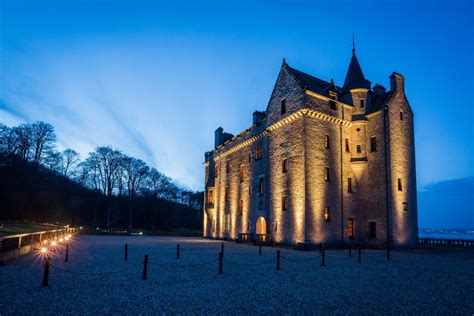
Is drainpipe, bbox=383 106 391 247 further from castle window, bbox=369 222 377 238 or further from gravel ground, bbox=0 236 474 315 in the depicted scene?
gravel ground, bbox=0 236 474 315

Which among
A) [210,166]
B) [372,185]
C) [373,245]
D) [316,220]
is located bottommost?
[373,245]

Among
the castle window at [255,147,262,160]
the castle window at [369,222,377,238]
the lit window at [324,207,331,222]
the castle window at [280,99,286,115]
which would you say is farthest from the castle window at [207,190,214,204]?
the castle window at [369,222,377,238]

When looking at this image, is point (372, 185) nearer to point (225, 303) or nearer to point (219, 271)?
point (219, 271)

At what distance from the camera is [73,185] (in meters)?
58.1

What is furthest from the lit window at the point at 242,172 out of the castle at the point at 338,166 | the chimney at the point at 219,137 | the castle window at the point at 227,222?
the chimney at the point at 219,137

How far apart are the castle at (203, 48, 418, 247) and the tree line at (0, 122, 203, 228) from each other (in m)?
32.5

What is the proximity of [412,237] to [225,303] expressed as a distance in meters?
24.9

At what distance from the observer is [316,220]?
25.2m

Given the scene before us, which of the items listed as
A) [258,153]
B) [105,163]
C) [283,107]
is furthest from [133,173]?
[283,107]

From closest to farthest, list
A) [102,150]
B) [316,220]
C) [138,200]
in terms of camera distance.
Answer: [316,220] → [102,150] → [138,200]

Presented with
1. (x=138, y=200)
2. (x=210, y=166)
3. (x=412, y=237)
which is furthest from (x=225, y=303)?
(x=138, y=200)

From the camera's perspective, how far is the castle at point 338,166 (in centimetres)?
2580

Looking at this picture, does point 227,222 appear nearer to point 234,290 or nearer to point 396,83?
point 396,83

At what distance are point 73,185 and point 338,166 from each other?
51008 millimetres
